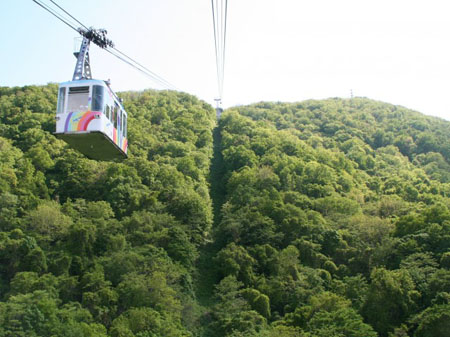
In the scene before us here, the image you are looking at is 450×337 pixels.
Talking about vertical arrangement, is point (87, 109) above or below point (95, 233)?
above

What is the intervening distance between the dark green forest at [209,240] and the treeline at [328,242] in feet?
0.47

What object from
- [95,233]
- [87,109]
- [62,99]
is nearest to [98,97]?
[87,109]

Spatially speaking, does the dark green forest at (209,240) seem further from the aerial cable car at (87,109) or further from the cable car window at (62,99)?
the cable car window at (62,99)

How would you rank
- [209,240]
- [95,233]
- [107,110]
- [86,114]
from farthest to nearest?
[209,240]
[95,233]
[107,110]
[86,114]

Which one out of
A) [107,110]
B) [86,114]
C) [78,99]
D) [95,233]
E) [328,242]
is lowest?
[328,242]

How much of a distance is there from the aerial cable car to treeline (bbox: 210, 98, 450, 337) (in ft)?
65.1

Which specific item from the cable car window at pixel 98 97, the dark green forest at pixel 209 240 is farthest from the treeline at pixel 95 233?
the cable car window at pixel 98 97

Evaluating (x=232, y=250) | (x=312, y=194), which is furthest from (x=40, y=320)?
(x=312, y=194)

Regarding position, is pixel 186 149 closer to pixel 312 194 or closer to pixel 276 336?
pixel 312 194

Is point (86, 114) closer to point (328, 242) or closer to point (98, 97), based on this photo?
point (98, 97)

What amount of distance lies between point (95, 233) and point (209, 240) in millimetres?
13472

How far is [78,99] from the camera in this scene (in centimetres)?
2184

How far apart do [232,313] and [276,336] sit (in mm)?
4934

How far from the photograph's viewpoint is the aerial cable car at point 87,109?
21438 mm
